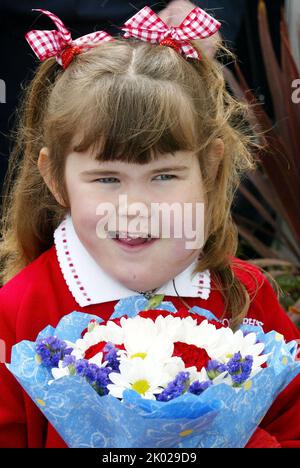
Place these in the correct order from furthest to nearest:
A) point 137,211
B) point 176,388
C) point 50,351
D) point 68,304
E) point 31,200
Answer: point 31,200 < point 68,304 < point 137,211 < point 50,351 < point 176,388

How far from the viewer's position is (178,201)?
2041 mm

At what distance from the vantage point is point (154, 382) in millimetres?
1691

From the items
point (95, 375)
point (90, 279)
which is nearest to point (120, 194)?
point (90, 279)

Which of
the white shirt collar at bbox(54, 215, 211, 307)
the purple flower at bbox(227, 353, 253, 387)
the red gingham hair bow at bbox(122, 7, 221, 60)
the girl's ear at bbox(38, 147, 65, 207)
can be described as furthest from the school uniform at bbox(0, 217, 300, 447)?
the red gingham hair bow at bbox(122, 7, 221, 60)

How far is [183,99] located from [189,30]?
218mm

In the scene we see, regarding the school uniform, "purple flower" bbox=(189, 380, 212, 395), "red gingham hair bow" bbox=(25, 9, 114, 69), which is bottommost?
the school uniform

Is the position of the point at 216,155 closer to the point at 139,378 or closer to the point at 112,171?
the point at 112,171

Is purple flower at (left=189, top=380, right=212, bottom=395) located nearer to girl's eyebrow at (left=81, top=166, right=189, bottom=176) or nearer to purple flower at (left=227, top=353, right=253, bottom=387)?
purple flower at (left=227, top=353, right=253, bottom=387)

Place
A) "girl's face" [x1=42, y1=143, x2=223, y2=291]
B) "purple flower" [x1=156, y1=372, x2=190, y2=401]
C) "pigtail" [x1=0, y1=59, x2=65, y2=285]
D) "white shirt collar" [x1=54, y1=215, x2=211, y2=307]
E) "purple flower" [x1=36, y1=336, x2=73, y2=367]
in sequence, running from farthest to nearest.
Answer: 1. "pigtail" [x1=0, y1=59, x2=65, y2=285]
2. "white shirt collar" [x1=54, y1=215, x2=211, y2=307]
3. "girl's face" [x1=42, y1=143, x2=223, y2=291]
4. "purple flower" [x1=36, y1=336, x2=73, y2=367]
5. "purple flower" [x1=156, y1=372, x2=190, y2=401]

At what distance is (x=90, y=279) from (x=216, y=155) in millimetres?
431

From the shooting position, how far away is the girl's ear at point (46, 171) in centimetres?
223

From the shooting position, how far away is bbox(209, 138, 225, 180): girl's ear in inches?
87.7

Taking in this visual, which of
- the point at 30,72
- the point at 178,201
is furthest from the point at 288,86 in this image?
the point at 178,201

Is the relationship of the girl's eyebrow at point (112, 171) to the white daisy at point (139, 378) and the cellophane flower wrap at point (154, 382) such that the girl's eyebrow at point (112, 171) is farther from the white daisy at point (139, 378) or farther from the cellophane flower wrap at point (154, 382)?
the white daisy at point (139, 378)
